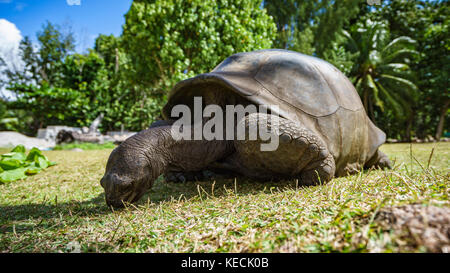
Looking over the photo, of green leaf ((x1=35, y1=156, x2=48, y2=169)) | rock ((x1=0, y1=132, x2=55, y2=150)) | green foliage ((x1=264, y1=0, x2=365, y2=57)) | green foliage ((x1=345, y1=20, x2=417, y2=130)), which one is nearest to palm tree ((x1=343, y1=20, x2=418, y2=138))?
green foliage ((x1=345, y1=20, x2=417, y2=130))

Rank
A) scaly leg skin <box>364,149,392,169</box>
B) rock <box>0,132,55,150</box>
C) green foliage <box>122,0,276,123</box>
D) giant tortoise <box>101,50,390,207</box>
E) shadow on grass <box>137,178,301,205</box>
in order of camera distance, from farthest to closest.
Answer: rock <box>0,132,55,150</box> < green foliage <box>122,0,276,123</box> < scaly leg skin <box>364,149,392,169</box> < shadow on grass <box>137,178,301,205</box> < giant tortoise <box>101,50,390,207</box>

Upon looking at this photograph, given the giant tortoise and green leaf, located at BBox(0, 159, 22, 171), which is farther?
green leaf, located at BBox(0, 159, 22, 171)

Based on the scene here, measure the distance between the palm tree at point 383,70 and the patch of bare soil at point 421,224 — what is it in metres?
18.6

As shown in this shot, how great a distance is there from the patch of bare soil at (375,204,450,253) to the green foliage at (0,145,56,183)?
3.97 metres

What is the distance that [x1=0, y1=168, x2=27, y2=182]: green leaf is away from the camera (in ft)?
10.0

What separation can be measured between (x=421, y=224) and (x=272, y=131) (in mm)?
Answer: 1029

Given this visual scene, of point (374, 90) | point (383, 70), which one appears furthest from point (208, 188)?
point (383, 70)

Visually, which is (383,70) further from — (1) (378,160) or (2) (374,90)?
(1) (378,160)

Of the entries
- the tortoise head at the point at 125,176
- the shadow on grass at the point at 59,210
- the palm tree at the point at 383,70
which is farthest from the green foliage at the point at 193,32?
the palm tree at the point at 383,70

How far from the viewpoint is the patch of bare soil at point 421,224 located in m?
0.73

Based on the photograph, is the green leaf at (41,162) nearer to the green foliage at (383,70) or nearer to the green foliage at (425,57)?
the green foliage at (383,70)

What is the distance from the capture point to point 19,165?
137 inches

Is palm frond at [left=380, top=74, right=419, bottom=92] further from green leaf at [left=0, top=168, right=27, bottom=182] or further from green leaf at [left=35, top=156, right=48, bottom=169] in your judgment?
green leaf at [left=0, top=168, right=27, bottom=182]

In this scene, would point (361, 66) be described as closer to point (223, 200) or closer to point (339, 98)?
point (339, 98)
